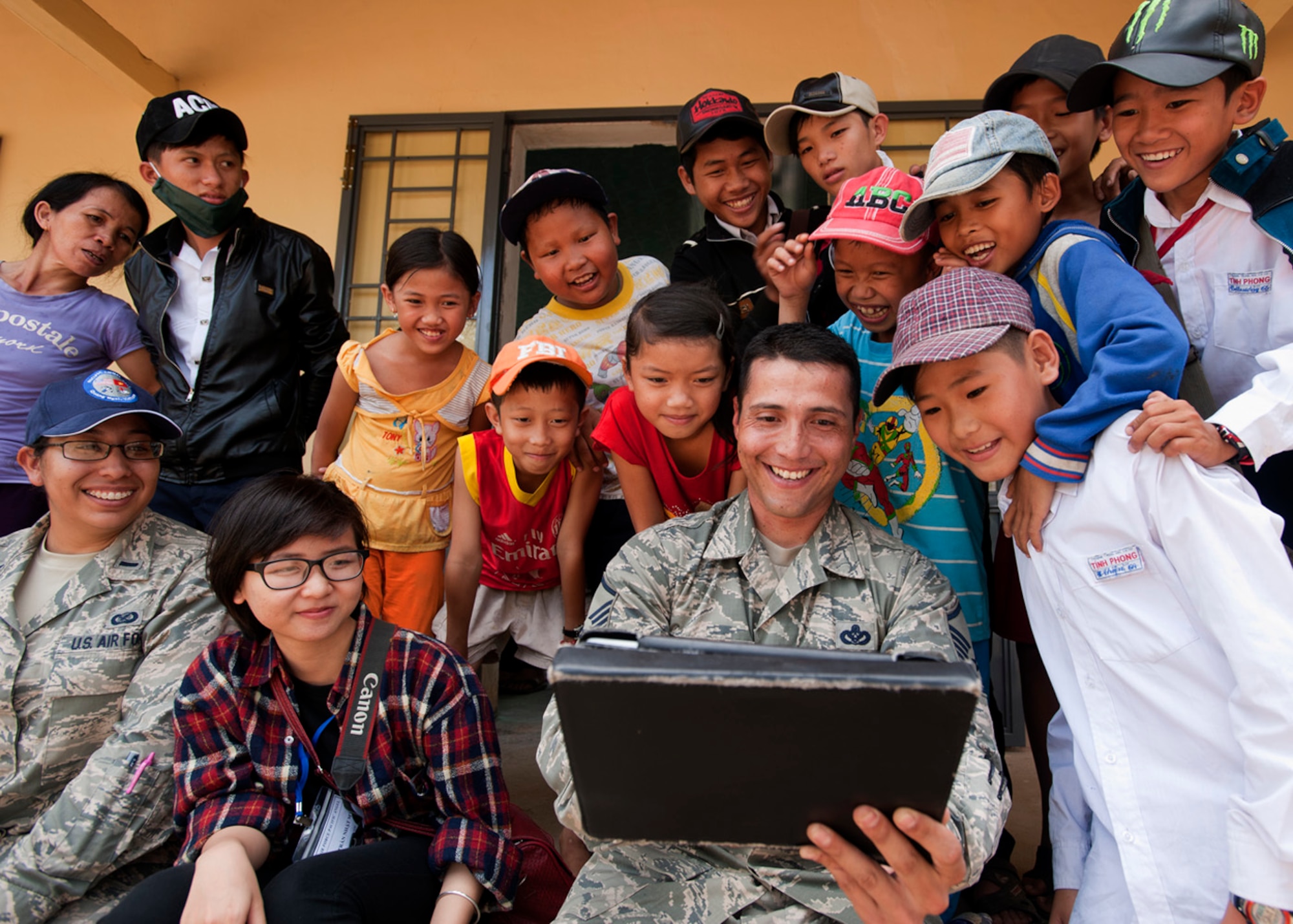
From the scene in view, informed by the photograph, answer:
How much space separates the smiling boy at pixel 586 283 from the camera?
2.98 m

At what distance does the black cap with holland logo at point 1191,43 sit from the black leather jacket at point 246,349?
2532mm

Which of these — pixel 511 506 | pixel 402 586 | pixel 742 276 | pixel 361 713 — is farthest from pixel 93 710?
pixel 742 276

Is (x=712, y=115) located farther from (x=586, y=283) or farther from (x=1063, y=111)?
(x=1063, y=111)

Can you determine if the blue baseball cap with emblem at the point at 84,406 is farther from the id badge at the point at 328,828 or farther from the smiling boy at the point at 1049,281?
the smiling boy at the point at 1049,281

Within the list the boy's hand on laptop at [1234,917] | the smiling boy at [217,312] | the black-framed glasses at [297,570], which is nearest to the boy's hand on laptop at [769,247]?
the black-framed glasses at [297,570]

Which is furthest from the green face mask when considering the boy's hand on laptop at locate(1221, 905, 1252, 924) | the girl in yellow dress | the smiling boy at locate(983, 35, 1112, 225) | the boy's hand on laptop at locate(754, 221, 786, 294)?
the boy's hand on laptop at locate(1221, 905, 1252, 924)

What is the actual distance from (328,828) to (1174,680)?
172 centimetres

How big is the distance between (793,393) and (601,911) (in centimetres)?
111

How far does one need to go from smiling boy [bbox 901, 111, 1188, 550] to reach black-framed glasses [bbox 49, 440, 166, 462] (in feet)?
6.87

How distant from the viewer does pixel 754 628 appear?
192 centimetres

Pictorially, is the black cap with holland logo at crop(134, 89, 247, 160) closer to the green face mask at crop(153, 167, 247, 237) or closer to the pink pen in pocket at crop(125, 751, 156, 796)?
the green face mask at crop(153, 167, 247, 237)

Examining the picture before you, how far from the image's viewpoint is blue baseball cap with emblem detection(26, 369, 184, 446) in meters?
2.32

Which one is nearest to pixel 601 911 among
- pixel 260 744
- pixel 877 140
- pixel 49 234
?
pixel 260 744

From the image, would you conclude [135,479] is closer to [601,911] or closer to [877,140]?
[601,911]
